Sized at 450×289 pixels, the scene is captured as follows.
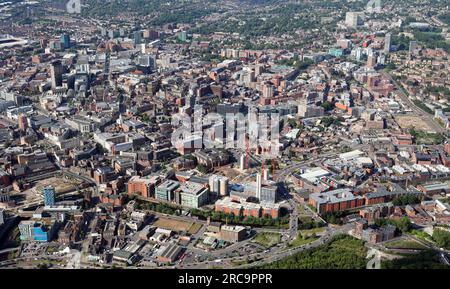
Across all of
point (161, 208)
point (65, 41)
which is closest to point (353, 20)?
point (65, 41)

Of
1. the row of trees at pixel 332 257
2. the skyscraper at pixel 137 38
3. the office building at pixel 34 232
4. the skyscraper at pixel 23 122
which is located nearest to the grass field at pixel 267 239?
the row of trees at pixel 332 257

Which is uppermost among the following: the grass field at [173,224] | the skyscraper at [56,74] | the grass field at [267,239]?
the skyscraper at [56,74]

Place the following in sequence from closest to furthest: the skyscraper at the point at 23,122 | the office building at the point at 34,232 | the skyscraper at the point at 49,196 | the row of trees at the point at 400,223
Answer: the office building at the point at 34,232
the row of trees at the point at 400,223
the skyscraper at the point at 49,196
the skyscraper at the point at 23,122

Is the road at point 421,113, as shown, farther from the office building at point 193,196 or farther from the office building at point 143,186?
the office building at point 143,186

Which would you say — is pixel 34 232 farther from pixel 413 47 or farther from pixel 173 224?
pixel 413 47
